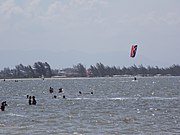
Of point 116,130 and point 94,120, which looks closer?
point 116,130

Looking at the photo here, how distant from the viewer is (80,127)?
38812 millimetres

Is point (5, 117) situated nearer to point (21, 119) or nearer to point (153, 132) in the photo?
point (21, 119)

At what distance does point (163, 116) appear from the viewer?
48.0 metres

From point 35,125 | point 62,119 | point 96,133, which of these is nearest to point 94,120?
point 62,119

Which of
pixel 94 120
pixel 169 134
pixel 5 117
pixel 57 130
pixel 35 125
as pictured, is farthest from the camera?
pixel 5 117

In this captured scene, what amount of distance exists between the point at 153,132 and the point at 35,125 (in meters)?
9.46

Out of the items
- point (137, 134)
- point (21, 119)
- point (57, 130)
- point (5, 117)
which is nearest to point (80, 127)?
point (57, 130)

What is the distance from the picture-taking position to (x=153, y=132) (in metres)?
35.8

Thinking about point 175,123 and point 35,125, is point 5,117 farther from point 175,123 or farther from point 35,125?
point 175,123

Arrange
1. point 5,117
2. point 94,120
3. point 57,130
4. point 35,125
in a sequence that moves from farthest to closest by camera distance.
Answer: point 5,117 → point 94,120 → point 35,125 → point 57,130

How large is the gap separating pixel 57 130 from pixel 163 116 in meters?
14.2

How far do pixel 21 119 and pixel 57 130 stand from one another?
910 centimetres

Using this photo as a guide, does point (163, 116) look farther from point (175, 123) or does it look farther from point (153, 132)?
point (153, 132)

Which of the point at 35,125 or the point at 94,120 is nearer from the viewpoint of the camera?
the point at 35,125
